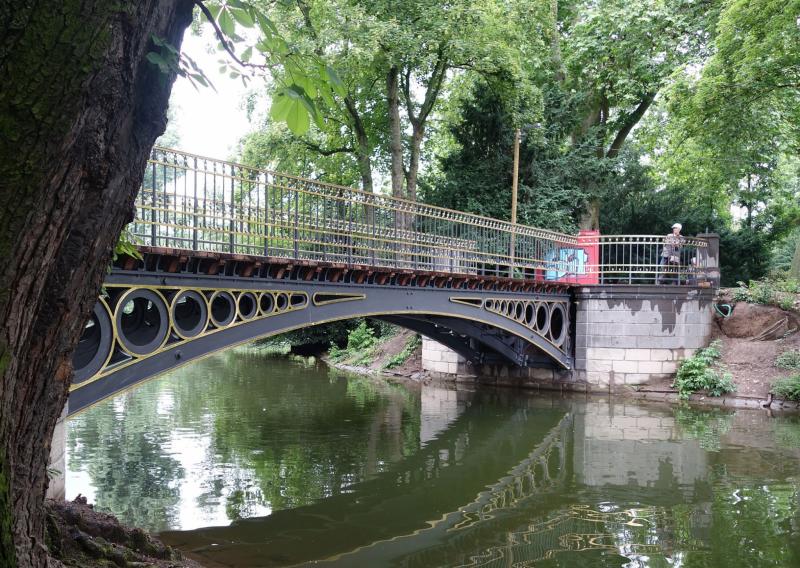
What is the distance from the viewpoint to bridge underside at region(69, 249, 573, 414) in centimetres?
635

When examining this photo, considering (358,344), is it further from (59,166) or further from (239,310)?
(59,166)

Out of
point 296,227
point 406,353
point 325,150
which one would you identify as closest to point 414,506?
point 296,227

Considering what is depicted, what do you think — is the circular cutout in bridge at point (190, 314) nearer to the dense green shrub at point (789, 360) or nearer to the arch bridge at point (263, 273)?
the arch bridge at point (263, 273)

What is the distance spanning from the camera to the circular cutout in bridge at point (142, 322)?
21.3 feet

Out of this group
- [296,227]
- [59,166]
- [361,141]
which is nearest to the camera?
[59,166]

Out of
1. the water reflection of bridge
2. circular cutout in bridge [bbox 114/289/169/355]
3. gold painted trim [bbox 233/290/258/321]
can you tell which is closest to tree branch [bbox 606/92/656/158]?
the water reflection of bridge

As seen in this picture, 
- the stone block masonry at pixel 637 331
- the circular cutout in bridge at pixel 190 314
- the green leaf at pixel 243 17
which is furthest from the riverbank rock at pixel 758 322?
the green leaf at pixel 243 17

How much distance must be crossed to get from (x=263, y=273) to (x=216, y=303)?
0.63 metres

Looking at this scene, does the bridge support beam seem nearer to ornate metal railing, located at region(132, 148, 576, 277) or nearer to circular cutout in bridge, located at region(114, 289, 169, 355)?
ornate metal railing, located at region(132, 148, 576, 277)

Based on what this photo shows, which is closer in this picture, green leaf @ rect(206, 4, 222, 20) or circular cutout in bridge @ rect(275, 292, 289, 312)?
green leaf @ rect(206, 4, 222, 20)

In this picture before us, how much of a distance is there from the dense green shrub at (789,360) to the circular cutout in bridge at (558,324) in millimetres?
4498

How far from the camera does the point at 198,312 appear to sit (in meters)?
7.81

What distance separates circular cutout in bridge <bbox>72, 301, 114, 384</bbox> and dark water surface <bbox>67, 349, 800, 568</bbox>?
5.14 ft

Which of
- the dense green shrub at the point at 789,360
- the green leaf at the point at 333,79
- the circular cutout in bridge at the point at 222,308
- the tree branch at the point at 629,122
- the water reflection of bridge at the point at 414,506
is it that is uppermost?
the tree branch at the point at 629,122
